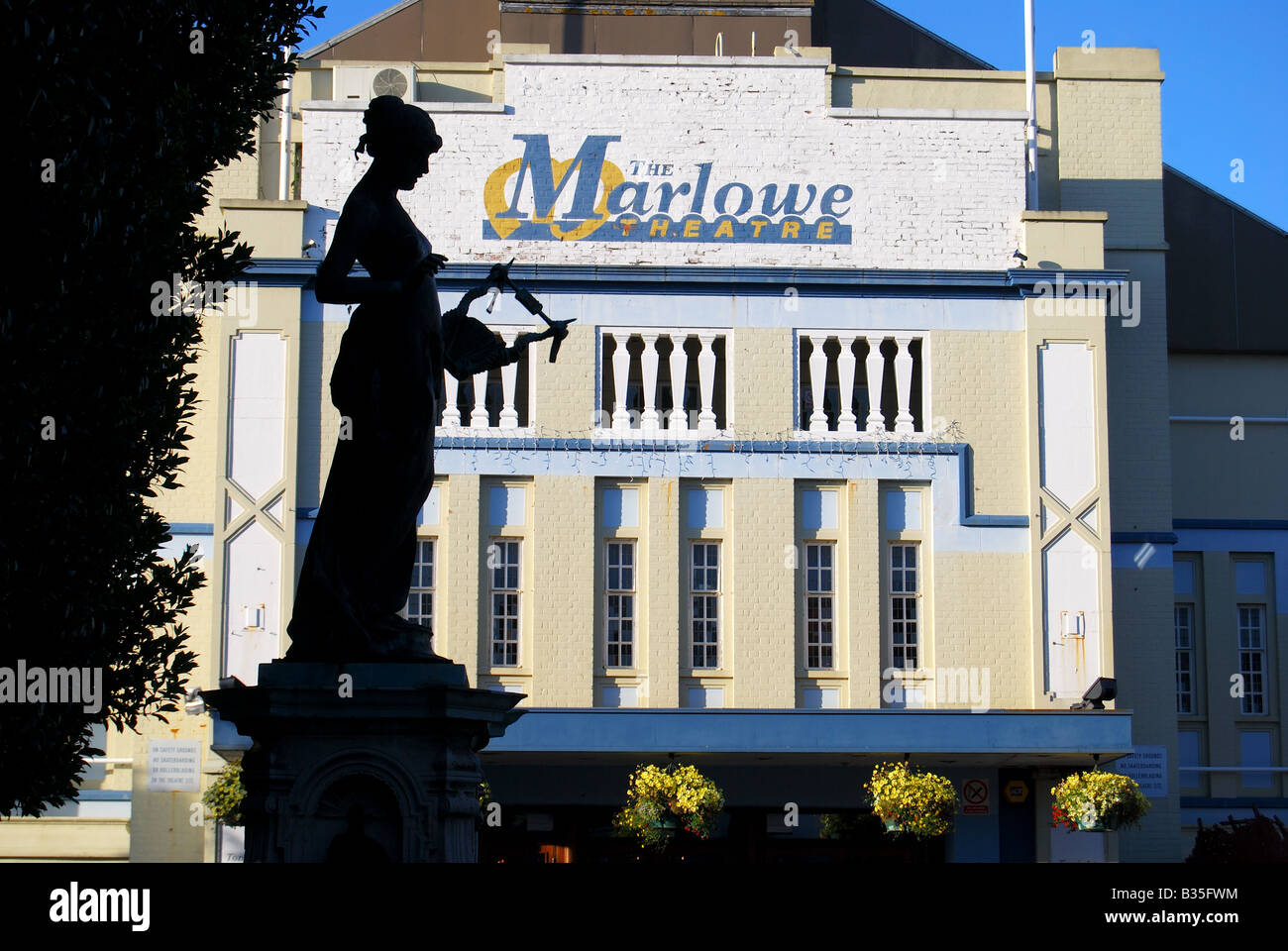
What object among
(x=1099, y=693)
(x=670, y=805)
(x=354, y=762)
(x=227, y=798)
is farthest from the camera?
(x=1099, y=693)

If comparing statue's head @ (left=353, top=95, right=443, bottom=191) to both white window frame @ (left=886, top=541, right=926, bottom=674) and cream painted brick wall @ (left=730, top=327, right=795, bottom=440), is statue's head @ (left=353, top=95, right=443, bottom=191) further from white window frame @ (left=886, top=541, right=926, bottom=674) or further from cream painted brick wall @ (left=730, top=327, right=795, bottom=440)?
white window frame @ (left=886, top=541, right=926, bottom=674)

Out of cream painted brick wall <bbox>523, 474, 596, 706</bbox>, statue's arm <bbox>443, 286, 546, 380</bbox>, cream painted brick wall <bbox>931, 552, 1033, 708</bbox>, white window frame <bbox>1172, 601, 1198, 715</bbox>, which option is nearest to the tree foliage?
statue's arm <bbox>443, 286, 546, 380</bbox>

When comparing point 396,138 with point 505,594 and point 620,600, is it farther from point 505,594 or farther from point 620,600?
point 620,600

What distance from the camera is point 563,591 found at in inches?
1230

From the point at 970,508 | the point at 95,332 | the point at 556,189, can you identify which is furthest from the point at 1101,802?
the point at 95,332

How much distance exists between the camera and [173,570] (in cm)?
1479

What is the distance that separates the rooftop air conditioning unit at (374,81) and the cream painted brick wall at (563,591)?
780cm

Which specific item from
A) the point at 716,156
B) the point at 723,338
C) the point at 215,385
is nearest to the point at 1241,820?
the point at 723,338

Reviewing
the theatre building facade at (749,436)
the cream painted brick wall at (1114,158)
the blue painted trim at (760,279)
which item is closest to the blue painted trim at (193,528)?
the theatre building facade at (749,436)

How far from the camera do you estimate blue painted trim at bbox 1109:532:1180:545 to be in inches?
1315

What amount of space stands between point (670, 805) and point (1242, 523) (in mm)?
14171

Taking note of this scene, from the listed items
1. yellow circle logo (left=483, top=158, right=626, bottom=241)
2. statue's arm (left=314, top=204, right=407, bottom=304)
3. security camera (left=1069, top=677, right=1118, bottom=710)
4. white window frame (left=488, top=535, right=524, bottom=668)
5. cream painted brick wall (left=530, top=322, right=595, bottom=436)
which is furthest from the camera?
yellow circle logo (left=483, top=158, right=626, bottom=241)

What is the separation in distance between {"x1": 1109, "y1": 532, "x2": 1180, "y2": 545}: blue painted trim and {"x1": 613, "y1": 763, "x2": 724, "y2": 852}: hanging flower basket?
Result: 31.5ft
